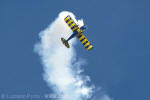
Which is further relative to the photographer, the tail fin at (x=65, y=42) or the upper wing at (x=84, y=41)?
the tail fin at (x=65, y=42)

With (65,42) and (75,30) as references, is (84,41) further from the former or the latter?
(65,42)

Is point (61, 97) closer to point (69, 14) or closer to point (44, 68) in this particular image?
point (44, 68)

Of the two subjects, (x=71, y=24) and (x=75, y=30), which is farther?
(x=71, y=24)

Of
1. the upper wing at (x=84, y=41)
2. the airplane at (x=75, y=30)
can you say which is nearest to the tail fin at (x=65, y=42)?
the airplane at (x=75, y=30)

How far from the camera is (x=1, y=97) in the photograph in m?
154

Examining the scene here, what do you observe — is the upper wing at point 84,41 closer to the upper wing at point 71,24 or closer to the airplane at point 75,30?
the airplane at point 75,30

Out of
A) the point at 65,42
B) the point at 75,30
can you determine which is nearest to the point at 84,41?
the point at 75,30

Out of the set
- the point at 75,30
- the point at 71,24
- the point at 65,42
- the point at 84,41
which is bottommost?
the point at 84,41

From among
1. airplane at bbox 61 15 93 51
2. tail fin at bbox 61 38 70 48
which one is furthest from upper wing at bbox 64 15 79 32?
tail fin at bbox 61 38 70 48

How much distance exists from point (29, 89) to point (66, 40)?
26.7 m

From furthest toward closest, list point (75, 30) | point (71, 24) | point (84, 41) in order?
1. point (71, 24)
2. point (75, 30)
3. point (84, 41)

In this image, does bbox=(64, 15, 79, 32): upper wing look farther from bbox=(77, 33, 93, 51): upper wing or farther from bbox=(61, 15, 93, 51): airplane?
Result: bbox=(77, 33, 93, 51): upper wing

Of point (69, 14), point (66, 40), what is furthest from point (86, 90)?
point (69, 14)

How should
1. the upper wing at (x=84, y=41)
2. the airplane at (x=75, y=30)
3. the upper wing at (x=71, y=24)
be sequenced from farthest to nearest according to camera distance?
the upper wing at (x=71, y=24) < the airplane at (x=75, y=30) < the upper wing at (x=84, y=41)
